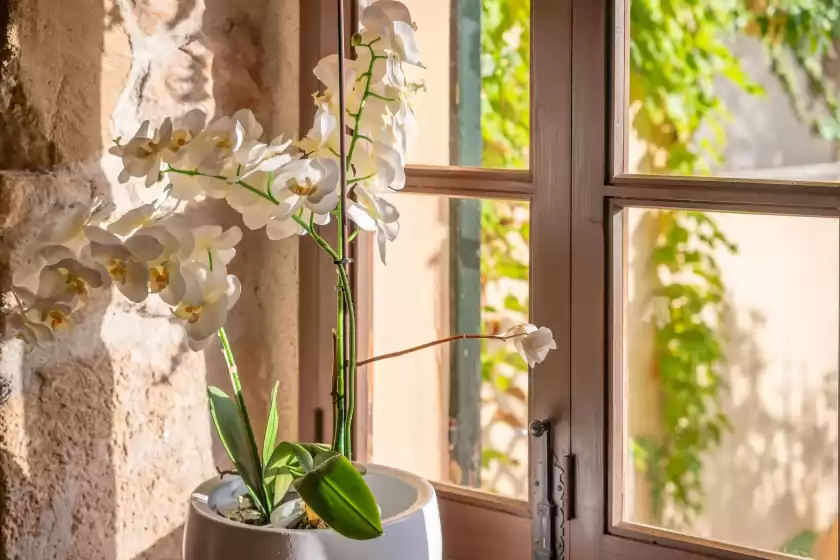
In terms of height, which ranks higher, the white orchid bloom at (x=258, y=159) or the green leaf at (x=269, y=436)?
the white orchid bloom at (x=258, y=159)

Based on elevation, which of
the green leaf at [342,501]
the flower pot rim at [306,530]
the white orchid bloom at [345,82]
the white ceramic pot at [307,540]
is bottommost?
the white ceramic pot at [307,540]

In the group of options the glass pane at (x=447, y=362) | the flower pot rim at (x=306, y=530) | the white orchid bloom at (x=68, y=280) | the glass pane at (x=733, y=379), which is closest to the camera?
the white orchid bloom at (x=68, y=280)

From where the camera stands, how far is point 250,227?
1.11 m

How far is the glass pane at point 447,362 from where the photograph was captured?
1.61 metres

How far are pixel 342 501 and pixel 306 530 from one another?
3.3 inches

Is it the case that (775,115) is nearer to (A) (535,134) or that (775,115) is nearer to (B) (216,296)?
(A) (535,134)

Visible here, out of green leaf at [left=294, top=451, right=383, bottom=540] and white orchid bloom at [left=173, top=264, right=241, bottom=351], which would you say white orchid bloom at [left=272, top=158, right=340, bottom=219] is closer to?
white orchid bloom at [left=173, top=264, right=241, bottom=351]

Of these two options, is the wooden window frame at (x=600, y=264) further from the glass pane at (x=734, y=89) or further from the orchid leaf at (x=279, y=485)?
the orchid leaf at (x=279, y=485)

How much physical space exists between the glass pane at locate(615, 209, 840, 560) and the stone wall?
1.75 ft

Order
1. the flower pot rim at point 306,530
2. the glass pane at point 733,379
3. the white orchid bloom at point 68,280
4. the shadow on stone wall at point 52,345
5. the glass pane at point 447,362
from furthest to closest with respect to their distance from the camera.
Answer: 1. the glass pane at point 447,362
2. the glass pane at point 733,379
3. the shadow on stone wall at point 52,345
4. the flower pot rim at point 306,530
5. the white orchid bloom at point 68,280

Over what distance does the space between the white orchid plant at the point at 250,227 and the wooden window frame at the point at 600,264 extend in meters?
0.20

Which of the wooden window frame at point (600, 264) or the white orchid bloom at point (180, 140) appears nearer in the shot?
the white orchid bloom at point (180, 140)

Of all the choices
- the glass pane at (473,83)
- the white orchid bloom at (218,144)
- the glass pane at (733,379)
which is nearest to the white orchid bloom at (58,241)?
the white orchid bloom at (218,144)

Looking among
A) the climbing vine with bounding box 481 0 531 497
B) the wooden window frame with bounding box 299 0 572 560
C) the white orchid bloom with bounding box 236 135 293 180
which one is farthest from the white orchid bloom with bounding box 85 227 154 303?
the climbing vine with bounding box 481 0 531 497
